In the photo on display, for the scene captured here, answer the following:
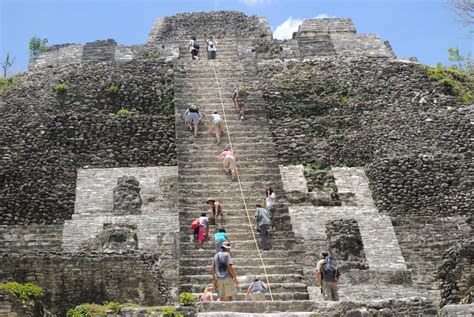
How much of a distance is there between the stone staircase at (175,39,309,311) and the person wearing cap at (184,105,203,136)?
0.16m

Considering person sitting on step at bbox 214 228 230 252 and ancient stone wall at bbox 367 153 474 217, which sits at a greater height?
ancient stone wall at bbox 367 153 474 217

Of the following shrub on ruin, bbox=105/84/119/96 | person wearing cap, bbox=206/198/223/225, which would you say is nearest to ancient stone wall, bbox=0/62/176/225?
shrub on ruin, bbox=105/84/119/96

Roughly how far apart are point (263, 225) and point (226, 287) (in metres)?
3.09

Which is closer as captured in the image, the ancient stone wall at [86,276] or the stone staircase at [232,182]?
the stone staircase at [232,182]

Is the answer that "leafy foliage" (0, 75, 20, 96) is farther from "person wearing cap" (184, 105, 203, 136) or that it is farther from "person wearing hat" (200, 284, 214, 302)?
"person wearing hat" (200, 284, 214, 302)

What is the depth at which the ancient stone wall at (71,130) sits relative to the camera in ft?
71.6

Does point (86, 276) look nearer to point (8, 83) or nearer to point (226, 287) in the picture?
point (226, 287)

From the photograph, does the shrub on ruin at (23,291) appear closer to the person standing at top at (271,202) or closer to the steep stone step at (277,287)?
the steep stone step at (277,287)

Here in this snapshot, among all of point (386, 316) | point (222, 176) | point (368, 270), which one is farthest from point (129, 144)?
point (386, 316)

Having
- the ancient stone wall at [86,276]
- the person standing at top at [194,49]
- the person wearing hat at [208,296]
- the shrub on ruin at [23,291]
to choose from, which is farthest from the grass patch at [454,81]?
the shrub on ruin at [23,291]

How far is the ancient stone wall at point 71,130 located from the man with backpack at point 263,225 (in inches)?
236

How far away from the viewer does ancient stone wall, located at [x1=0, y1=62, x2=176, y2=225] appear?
2181 cm

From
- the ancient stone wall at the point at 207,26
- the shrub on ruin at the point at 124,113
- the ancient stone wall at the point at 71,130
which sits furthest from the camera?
the ancient stone wall at the point at 207,26

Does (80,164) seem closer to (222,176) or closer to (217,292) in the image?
(222,176)
